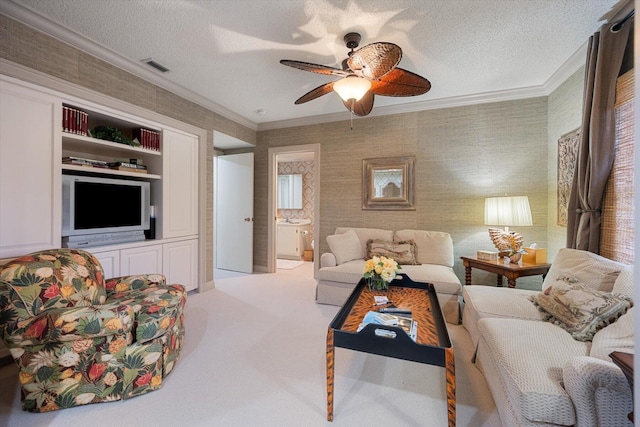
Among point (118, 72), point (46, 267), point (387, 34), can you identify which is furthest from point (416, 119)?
point (46, 267)

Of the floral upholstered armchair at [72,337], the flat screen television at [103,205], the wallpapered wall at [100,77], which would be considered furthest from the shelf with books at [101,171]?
the floral upholstered armchair at [72,337]

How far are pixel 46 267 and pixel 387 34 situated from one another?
3.04m

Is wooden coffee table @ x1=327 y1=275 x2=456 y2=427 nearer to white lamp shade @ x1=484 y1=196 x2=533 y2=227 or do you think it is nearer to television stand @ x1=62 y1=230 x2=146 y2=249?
white lamp shade @ x1=484 y1=196 x2=533 y2=227

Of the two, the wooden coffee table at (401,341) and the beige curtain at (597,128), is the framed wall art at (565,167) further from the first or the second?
the wooden coffee table at (401,341)

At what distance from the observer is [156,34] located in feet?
7.41

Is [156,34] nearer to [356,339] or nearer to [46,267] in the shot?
[46,267]

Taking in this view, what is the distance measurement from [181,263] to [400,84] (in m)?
3.23

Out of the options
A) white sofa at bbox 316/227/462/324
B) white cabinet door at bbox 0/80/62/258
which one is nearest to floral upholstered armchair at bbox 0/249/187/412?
white cabinet door at bbox 0/80/62/258

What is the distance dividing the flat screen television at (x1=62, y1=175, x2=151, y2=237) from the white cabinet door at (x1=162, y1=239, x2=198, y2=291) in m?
0.42

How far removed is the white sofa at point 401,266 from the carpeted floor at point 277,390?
35 centimetres

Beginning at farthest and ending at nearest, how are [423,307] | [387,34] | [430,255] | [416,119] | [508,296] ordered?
[416,119], [430,255], [387,34], [508,296], [423,307]

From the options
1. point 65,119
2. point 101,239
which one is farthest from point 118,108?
point 101,239

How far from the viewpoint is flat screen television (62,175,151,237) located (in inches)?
93.6

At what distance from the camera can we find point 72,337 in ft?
4.86
